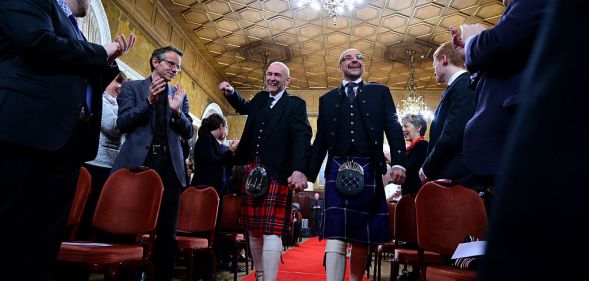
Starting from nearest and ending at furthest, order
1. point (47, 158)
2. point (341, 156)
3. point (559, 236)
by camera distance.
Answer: point (559, 236) < point (47, 158) < point (341, 156)

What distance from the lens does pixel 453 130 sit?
224 cm

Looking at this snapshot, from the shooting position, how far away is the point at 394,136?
2.56 metres

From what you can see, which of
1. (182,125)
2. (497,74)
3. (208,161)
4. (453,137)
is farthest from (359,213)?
(208,161)

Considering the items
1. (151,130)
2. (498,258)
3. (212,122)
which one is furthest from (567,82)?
(212,122)

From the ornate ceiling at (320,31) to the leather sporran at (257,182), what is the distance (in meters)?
6.25

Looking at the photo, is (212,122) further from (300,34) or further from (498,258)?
(300,34)

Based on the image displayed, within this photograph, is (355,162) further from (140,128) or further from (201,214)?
(201,214)

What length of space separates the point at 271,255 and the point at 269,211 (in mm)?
296

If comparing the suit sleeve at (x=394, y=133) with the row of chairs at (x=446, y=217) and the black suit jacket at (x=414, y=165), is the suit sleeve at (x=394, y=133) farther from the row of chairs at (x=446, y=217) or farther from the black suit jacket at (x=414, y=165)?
the black suit jacket at (x=414, y=165)

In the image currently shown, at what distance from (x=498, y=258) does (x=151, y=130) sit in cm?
258

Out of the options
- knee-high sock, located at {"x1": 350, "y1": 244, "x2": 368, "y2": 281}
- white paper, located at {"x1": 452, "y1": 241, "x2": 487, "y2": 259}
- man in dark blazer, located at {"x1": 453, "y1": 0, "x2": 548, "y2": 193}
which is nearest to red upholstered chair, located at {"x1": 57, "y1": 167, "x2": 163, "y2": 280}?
knee-high sock, located at {"x1": 350, "y1": 244, "x2": 368, "y2": 281}

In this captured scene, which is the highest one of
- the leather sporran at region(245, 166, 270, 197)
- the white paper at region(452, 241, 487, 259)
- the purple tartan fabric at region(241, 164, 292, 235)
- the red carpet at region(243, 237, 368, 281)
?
the leather sporran at region(245, 166, 270, 197)

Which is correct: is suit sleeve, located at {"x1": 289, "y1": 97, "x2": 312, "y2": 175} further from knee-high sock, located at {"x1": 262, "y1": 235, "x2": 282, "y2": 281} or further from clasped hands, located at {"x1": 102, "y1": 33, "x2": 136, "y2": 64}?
clasped hands, located at {"x1": 102, "y1": 33, "x2": 136, "y2": 64}

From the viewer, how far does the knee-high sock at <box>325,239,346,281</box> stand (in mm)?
2258
